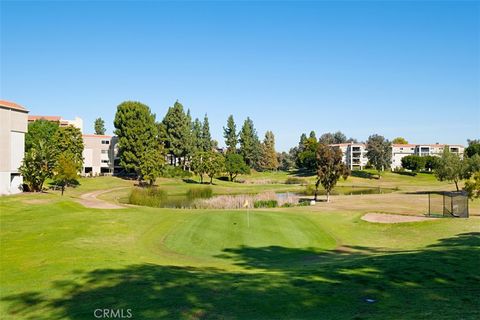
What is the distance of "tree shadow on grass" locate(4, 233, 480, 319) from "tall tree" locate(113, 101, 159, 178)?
216 ft

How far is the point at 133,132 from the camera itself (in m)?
80.4

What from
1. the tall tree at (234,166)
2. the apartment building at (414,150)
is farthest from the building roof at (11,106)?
the apartment building at (414,150)

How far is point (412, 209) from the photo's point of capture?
41656 mm

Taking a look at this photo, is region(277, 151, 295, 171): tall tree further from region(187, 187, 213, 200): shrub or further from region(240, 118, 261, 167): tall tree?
region(187, 187, 213, 200): shrub

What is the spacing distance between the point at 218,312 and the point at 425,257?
1019cm

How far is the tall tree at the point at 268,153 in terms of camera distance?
132 meters

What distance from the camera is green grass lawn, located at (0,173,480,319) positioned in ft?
35.3

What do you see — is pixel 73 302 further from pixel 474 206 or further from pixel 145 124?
pixel 145 124

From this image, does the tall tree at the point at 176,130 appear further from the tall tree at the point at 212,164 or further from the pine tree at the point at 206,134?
the pine tree at the point at 206,134

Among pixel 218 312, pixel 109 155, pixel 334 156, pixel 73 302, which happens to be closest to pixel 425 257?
pixel 218 312

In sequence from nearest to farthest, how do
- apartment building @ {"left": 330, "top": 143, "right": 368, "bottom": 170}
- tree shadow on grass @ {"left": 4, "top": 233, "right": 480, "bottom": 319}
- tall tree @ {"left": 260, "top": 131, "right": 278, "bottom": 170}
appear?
tree shadow on grass @ {"left": 4, "top": 233, "right": 480, "bottom": 319} → tall tree @ {"left": 260, "top": 131, "right": 278, "bottom": 170} → apartment building @ {"left": 330, "top": 143, "right": 368, "bottom": 170}

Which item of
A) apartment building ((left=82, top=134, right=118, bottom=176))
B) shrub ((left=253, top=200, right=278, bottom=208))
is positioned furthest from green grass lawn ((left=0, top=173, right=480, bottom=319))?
apartment building ((left=82, top=134, right=118, bottom=176))

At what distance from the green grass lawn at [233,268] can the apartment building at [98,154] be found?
63.4m

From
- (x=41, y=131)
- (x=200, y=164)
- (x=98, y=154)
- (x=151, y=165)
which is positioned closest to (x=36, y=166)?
(x=151, y=165)
